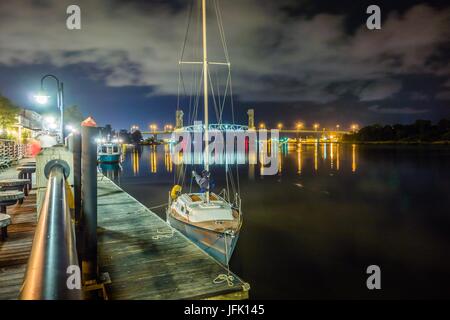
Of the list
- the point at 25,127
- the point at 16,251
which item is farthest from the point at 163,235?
the point at 25,127

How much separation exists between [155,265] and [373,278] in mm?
10975

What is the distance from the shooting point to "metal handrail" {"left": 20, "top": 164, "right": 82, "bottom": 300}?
57.5 inches

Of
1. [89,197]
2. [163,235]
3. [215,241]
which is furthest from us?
[215,241]

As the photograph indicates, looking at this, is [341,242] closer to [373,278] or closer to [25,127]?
[373,278]

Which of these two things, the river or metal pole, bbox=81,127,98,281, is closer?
metal pole, bbox=81,127,98,281

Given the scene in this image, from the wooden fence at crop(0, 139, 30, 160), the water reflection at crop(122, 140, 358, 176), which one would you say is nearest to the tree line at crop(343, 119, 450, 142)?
the water reflection at crop(122, 140, 358, 176)

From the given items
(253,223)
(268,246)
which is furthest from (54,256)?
(253,223)

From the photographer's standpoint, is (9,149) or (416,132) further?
(416,132)

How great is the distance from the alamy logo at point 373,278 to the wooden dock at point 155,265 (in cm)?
923

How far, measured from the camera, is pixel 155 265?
724 centimetres

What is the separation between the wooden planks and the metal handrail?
12.5 feet

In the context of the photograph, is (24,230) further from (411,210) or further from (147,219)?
(411,210)

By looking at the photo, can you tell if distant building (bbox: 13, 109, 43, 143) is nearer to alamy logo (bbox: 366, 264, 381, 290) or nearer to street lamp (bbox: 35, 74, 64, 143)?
street lamp (bbox: 35, 74, 64, 143)

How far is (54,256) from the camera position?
1.66 meters
